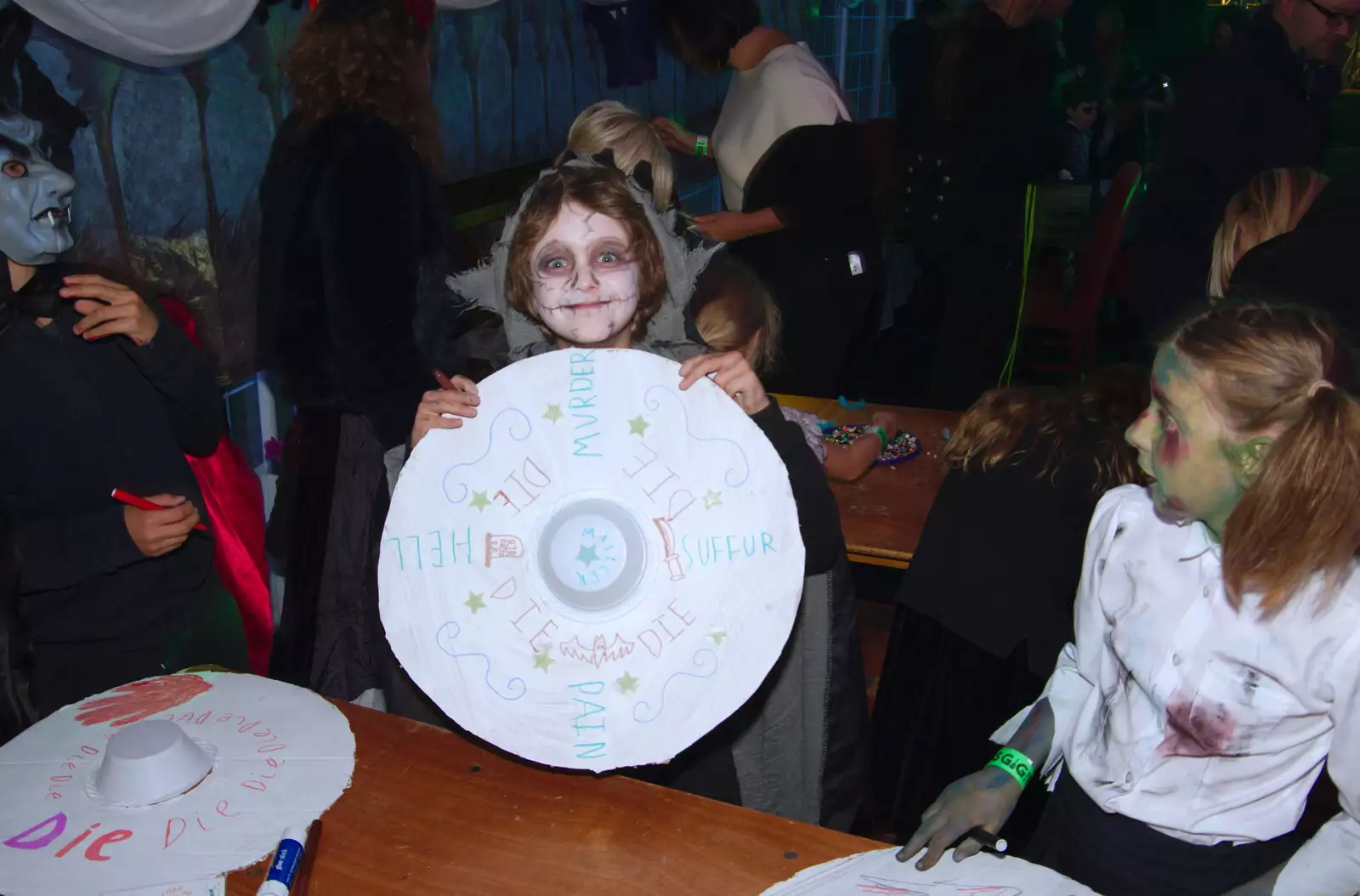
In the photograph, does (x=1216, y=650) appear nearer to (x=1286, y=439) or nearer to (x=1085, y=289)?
(x=1286, y=439)

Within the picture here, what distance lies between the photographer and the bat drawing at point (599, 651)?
4.14 feet

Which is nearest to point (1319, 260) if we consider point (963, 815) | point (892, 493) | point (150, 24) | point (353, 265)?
point (892, 493)

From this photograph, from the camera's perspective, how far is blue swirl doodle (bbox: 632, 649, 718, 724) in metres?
1.25

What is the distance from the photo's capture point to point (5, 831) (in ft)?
3.84

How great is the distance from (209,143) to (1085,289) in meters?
3.10

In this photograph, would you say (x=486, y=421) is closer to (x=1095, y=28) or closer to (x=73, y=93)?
(x=73, y=93)

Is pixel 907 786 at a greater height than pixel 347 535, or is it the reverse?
pixel 347 535

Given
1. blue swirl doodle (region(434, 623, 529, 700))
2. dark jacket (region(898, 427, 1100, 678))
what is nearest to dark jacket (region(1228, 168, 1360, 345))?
dark jacket (region(898, 427, 1100, 678))

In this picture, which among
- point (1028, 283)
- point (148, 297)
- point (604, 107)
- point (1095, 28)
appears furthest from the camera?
point (1095, 28)

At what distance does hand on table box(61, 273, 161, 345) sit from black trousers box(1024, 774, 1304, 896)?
146 centimetres

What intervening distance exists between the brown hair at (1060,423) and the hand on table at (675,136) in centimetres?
179

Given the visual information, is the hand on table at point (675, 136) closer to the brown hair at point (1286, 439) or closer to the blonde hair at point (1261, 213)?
the blonde hair at point (1261, 213)

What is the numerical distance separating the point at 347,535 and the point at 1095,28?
4.30m

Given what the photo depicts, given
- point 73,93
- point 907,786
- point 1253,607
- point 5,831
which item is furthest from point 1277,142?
point 5,831
